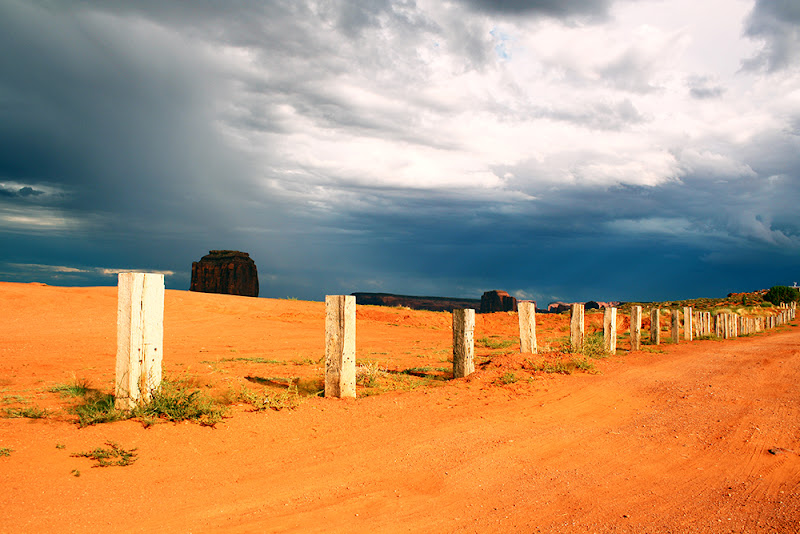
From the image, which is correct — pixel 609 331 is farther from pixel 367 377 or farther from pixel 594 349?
pixel 367 377

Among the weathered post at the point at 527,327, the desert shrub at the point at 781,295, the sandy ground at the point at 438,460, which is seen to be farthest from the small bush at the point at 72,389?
the desert shrub at the point at 781,295

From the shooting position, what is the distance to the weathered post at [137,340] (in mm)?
6398

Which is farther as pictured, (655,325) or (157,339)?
(655,325)

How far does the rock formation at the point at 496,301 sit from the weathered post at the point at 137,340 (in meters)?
95.1

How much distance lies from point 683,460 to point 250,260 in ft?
249

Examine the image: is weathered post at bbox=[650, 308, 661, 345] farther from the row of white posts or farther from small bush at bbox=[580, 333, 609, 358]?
the row of white posts

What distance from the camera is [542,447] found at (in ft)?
20.6

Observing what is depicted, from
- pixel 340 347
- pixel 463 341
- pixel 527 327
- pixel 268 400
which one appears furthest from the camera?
pixel 527 327

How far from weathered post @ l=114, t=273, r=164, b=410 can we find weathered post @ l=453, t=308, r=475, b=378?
18.9 feet

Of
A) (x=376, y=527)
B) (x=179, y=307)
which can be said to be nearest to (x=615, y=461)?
(x=376, y=527)

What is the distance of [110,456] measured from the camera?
533 cm

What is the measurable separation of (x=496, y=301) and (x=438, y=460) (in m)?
97.8

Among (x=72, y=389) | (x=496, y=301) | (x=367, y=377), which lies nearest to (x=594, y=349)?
(x=367, y=377)

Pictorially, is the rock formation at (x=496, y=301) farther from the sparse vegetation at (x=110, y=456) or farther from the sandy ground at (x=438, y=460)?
the sparse vegetation at (x=110, y=456)
